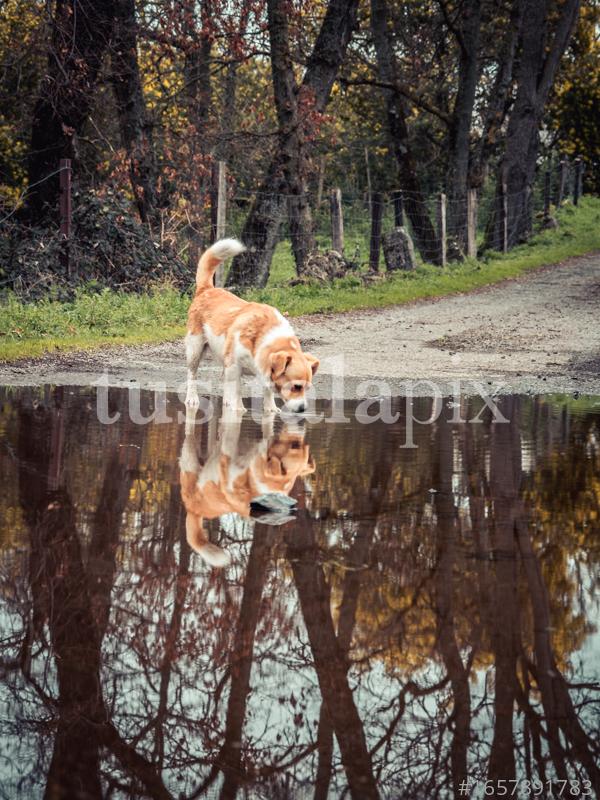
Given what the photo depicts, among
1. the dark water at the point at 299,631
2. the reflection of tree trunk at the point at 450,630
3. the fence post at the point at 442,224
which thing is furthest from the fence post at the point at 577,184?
the reflection of tree trunk at the point at 450,630

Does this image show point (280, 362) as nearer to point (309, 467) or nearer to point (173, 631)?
point (309, 467)

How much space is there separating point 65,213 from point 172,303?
6.49ft

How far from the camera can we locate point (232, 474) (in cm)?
554

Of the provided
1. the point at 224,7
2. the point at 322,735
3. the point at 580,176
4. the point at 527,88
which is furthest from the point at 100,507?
the point at 580,176

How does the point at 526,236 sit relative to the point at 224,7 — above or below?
below

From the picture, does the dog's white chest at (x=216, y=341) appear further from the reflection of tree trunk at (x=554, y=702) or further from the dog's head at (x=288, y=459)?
the reflection of tree trunk at (x=554, y=702)

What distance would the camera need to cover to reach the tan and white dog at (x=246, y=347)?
731cm

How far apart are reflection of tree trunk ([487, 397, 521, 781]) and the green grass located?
6318 millimetres

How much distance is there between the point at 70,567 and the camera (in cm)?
376

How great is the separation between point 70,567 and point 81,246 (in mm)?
12487

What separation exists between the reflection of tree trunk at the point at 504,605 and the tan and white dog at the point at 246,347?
1.61m

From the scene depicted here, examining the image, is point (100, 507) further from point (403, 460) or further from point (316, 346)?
point (316, 346)

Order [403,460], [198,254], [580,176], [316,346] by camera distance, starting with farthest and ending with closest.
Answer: [580,176] → [198,254] → [316,346] → [403,460]

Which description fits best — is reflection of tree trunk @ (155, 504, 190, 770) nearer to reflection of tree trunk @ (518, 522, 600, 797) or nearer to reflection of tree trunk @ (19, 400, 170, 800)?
reflection of tree trunk @ (19, 400, 170, 800)
